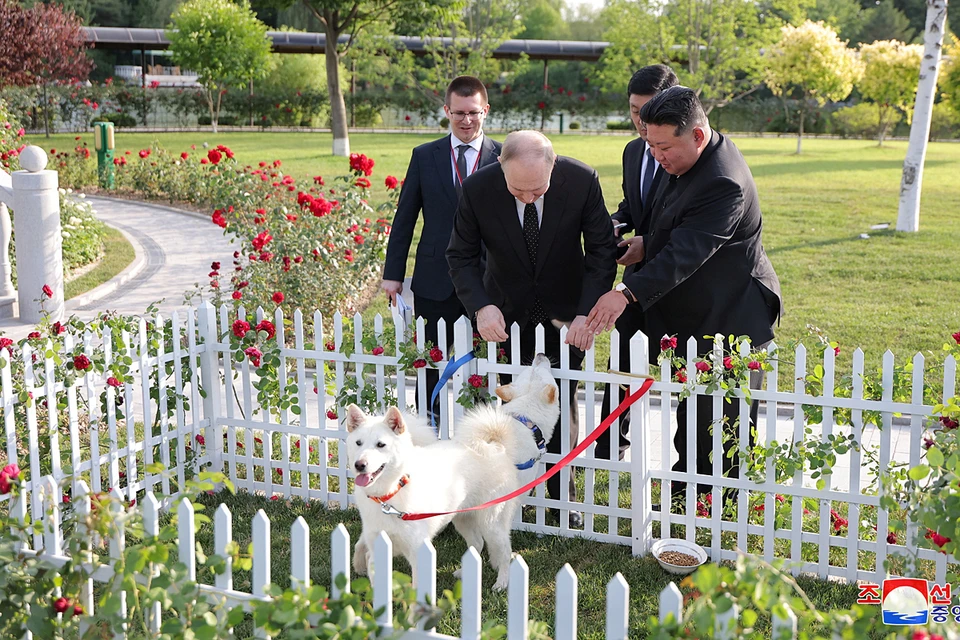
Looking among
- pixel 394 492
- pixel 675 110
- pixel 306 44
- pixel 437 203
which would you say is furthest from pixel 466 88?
pixel 306 44

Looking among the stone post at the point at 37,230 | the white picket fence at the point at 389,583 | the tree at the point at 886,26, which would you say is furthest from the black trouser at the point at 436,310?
the tree at the point at 886,26

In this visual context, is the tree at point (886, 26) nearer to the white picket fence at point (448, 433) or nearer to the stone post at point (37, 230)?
the stone post at point (37, 230)

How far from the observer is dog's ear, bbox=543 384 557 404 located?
13.2 feet

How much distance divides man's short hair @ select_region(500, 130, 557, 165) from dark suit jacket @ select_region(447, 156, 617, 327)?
0.25 meters

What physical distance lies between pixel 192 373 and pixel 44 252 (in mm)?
4263

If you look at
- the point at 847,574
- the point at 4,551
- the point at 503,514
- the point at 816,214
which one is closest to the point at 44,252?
the point at 503,514

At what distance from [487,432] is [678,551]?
3.41 ft

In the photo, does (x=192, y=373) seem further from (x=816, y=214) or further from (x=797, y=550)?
(x=816, y=214)

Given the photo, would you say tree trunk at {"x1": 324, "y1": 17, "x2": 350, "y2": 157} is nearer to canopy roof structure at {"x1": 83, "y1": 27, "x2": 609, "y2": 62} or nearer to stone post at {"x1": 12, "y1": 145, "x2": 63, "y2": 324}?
stone post at {"x1": 12, "y1": 145, "x2": 63, "y2": 324}

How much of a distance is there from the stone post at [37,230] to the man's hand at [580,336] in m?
5.69

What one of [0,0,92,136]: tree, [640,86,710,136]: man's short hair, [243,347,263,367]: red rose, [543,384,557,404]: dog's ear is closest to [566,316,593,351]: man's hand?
[543,384,557,404]: dog's ear

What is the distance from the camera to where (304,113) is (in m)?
37.3

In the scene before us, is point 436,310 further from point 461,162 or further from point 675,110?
point 675,110

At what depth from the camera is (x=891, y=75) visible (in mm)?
30047
